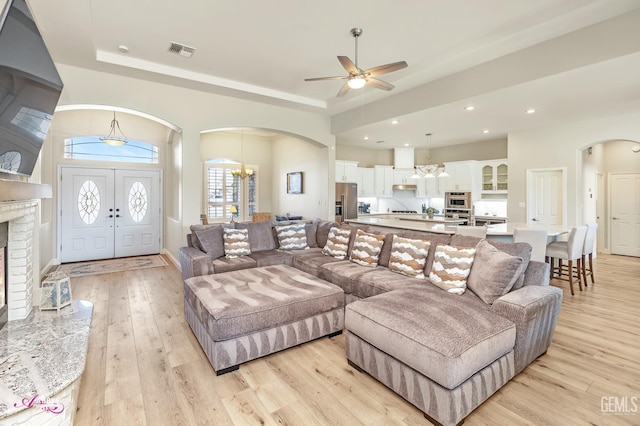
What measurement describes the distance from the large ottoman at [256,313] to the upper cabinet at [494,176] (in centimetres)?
665

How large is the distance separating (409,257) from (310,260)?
1423 mm

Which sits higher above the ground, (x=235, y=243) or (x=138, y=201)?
Result: (x=138, y=201)

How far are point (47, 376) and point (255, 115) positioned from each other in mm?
4928

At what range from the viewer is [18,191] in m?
1.87

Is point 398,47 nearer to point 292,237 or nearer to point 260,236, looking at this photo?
point 292,237

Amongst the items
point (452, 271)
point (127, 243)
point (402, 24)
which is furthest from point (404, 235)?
point (127, 243)

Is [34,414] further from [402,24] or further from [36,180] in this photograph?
[402,24]

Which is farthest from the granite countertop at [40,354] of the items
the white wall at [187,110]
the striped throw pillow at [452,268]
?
the white wall at [187,110]

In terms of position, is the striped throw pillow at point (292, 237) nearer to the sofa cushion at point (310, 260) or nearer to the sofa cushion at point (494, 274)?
the sofa cushion at point (310, 260)

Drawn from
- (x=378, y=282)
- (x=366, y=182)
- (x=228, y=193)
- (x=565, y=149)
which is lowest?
(x=378, y=282)

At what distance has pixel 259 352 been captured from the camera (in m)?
2.55

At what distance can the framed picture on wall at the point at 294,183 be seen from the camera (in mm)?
7898

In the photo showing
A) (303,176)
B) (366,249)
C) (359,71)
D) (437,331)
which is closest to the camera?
(437,331)

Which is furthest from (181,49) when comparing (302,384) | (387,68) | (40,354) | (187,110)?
(302,384)
